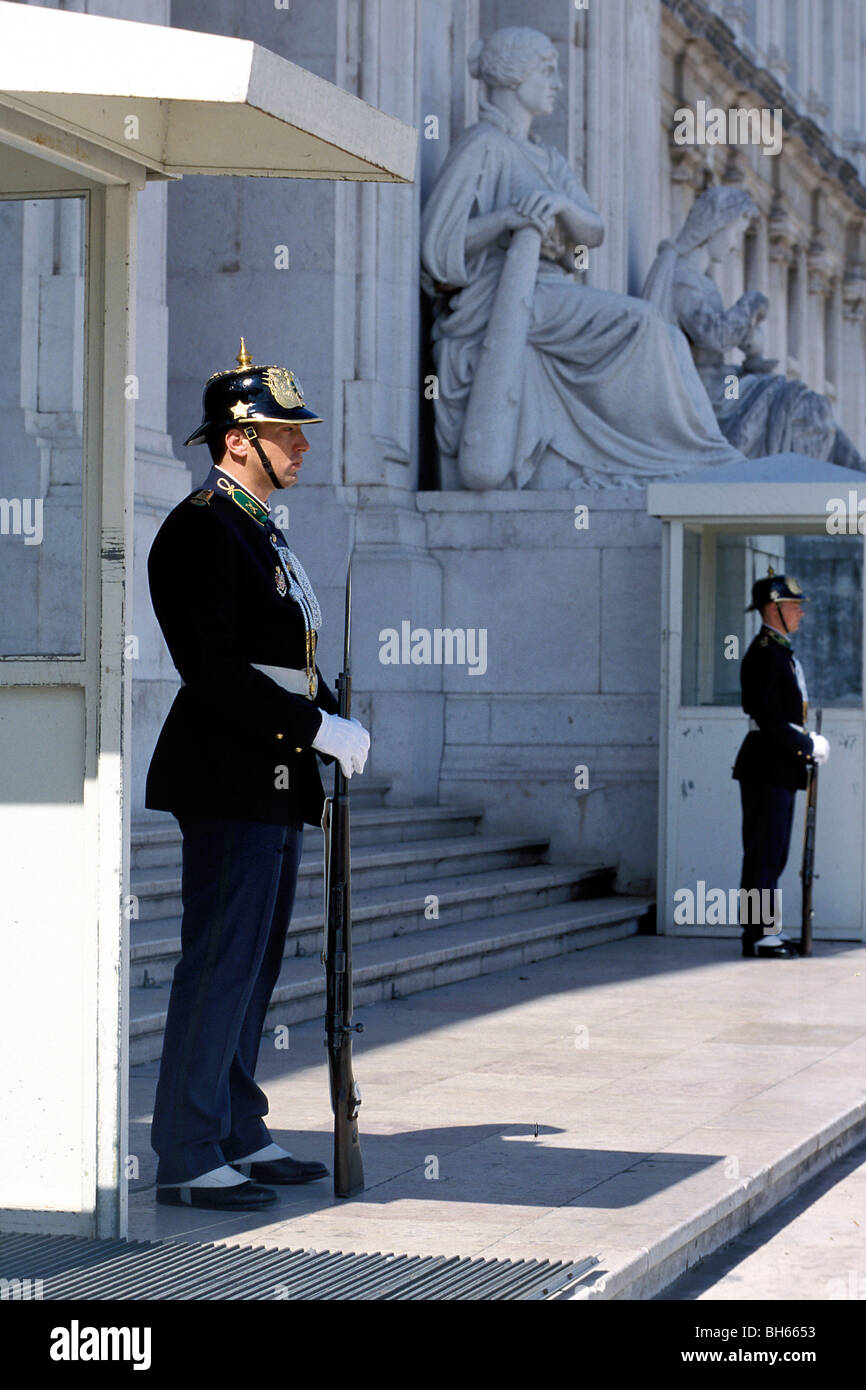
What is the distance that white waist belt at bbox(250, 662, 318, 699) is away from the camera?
17.9 ft

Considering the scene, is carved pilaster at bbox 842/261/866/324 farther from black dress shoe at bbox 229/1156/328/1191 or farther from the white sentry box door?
the white sentry box door

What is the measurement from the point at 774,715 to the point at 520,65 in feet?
19.1

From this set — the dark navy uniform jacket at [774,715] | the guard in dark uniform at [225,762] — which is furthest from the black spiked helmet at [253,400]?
the dark navy uniform jacket at [774,715]

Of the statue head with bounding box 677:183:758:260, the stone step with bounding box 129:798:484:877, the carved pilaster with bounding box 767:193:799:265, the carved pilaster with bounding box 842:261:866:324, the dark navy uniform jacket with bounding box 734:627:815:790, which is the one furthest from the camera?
the carved pilaster with bounding box 842:261:866:324

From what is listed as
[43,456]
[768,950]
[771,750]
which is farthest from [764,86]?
[43,456]

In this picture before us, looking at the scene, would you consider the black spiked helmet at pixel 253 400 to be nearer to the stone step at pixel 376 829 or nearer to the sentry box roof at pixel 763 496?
the stone step at pixel 376 829

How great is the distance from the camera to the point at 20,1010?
5098 millimetres

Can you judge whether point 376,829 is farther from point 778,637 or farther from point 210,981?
point 210,981

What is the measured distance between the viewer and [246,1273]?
4.70m

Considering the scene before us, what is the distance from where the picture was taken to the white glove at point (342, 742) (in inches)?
208

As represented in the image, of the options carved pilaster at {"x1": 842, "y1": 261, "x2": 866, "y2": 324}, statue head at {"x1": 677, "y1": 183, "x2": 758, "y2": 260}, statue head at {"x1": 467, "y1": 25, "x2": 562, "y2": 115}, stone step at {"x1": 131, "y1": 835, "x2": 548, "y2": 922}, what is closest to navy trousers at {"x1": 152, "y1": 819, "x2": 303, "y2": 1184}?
stone step at {"x1": 131, "y1": 835, "x2": 548, "y2": 922}

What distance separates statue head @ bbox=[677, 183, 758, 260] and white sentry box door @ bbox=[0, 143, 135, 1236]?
44.3 feet
